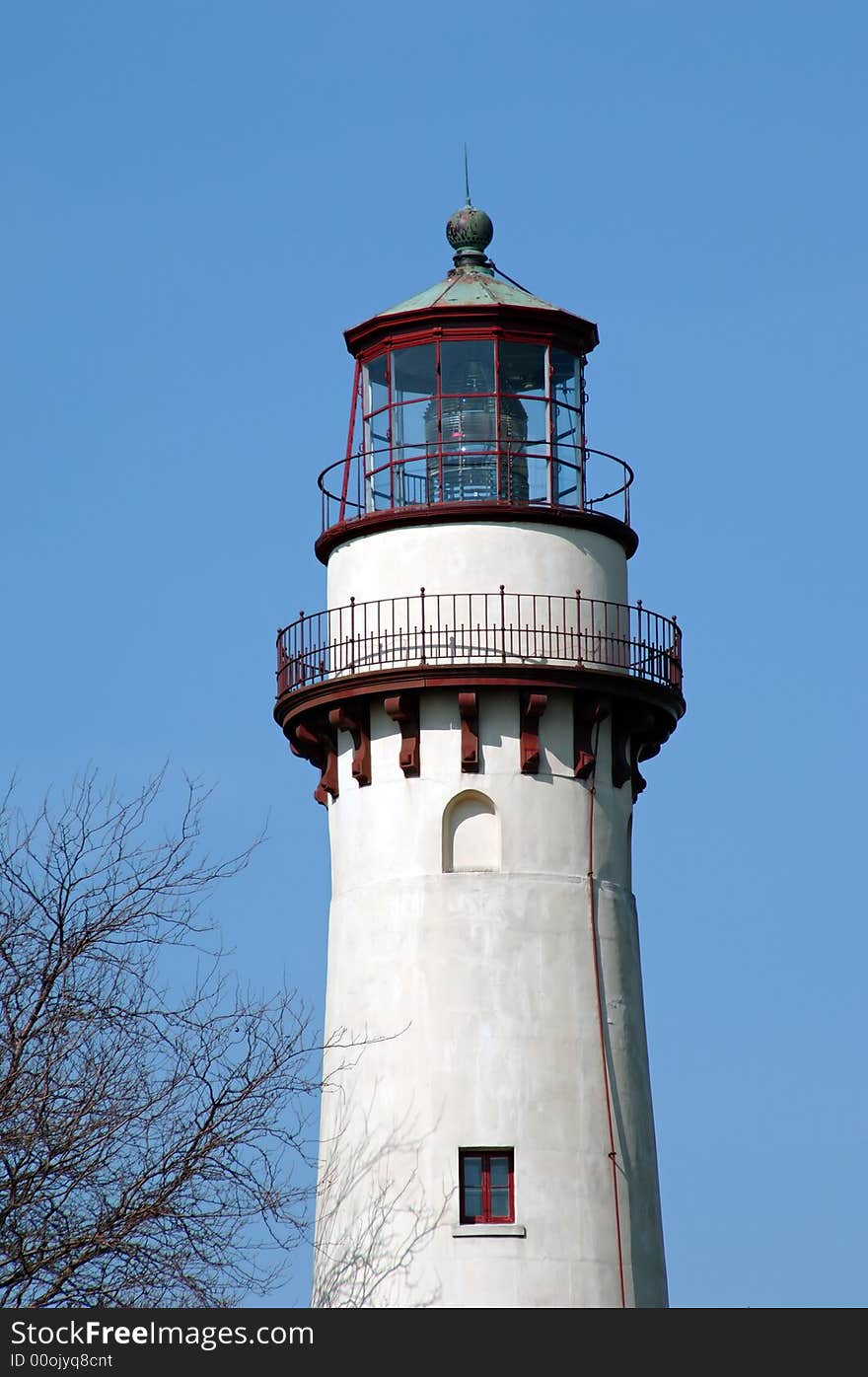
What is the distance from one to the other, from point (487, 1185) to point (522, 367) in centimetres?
962

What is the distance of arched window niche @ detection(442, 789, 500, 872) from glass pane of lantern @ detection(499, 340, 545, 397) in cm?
495

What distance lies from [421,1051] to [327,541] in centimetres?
632

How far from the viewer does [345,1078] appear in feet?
112

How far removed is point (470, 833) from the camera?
3434 centimetres

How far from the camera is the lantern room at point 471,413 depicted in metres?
35.2

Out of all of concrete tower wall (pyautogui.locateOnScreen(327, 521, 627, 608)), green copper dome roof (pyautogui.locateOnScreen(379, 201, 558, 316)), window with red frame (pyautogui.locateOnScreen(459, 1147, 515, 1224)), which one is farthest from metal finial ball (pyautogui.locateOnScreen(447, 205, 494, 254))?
window with red frame (pyautogui.locateOnScreen(459, 1147, 515, 1224))

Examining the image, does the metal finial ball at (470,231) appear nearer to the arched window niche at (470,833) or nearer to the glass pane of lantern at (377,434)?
the glass pane of lantern at (377,434)

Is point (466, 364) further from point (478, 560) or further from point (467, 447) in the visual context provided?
point (478, 560)

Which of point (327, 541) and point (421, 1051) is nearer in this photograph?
point (421, 1051)

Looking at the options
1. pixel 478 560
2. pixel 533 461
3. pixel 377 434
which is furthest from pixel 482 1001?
pixel 377 434

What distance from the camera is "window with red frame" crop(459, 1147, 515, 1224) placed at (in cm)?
3309

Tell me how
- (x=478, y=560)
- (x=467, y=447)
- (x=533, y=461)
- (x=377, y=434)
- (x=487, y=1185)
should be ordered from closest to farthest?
(x=487, y=1185) < (x=478, y=560) < (x=467, y=447) < (x=533, y=461) < (x=377, y=434)
